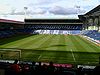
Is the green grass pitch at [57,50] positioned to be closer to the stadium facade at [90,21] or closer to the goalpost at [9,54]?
the goalpost at [9,54]

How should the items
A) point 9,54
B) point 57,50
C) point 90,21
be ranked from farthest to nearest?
point 90,21, point 57,50, point 9,54

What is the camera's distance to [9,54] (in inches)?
720

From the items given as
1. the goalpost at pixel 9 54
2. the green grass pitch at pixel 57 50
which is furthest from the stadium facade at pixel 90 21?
the goalpost at pixel 9 54

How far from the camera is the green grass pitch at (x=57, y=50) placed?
1916cm

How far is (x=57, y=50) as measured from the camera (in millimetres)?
43438

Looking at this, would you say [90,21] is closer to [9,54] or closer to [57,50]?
[57,50]

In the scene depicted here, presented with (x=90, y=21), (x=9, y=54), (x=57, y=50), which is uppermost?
(x=9, y=54)

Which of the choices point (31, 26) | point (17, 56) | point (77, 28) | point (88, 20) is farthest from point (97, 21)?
point (17, 56)

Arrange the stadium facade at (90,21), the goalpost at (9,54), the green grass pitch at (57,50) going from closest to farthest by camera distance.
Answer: the goalpost at (9,54) → the green grass pitch at (57,50) → the stadium facade at (90,21)

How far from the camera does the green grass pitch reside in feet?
62.9

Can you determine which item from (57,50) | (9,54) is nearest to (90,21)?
(57,50)

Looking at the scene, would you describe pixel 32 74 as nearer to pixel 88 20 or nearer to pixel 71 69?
pixel 71 69

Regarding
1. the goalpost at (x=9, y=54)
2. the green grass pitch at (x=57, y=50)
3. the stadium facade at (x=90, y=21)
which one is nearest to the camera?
the goalpost at (x=9, y=54)

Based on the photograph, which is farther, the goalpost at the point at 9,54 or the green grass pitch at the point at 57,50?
the green grass pitch at the point at 57,50
